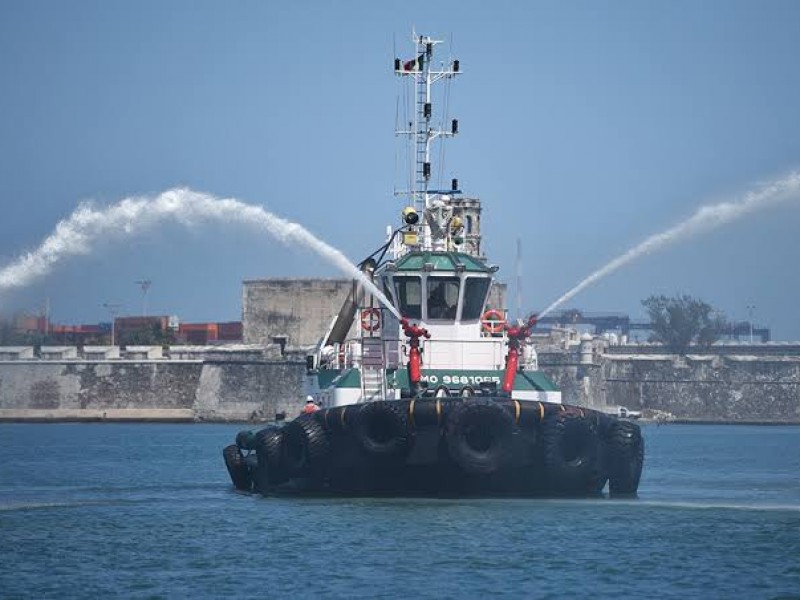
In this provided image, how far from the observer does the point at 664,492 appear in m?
44.7

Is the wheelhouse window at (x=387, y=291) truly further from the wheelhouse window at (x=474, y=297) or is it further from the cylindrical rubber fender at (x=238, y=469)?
the cylindrical rubber fender at (x=238, y=469)

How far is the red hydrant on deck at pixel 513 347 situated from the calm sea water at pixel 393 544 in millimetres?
2898

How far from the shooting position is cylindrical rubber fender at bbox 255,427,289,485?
1608 inches

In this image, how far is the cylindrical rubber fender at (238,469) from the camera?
150 feet

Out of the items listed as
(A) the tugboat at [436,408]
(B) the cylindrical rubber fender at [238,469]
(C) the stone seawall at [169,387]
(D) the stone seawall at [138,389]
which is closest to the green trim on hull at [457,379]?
(A) the tugboat at [436,408]

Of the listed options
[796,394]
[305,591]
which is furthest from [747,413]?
[305,591]

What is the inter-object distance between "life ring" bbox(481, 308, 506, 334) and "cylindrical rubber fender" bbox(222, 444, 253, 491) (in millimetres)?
8155

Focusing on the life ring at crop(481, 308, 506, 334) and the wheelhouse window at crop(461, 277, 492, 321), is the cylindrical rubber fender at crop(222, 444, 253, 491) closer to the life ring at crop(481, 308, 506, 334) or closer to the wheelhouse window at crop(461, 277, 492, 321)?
the life ring at crop(481, 308, 506, 334)

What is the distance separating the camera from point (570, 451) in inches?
1464

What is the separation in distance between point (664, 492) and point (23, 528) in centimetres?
1695

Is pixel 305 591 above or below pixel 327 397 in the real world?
below

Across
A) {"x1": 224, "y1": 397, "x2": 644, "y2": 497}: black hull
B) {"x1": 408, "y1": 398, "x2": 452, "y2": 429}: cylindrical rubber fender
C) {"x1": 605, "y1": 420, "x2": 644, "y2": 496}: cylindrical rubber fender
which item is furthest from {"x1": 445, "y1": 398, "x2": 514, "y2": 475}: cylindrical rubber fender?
{"x1": 605, "y1": 420, "x2": 644, "y2": 496}: cylindrical rubber fender

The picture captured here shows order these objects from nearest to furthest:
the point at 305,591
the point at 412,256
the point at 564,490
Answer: the point at 305,591, the point at 564,490, the point at 412,256

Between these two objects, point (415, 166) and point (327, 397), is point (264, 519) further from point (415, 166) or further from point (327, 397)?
point (415, 166)
